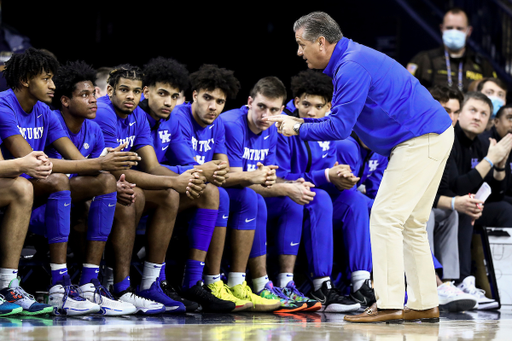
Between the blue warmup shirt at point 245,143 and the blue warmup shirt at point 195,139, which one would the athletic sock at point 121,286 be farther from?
the blue warmup shirt at point 245,143

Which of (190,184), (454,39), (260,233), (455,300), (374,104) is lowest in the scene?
(455,300)

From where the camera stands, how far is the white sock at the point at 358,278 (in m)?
3.94

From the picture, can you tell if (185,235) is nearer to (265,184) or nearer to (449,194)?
(265,184)

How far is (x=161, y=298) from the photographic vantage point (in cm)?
328

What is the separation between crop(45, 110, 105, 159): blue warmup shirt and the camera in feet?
11.7

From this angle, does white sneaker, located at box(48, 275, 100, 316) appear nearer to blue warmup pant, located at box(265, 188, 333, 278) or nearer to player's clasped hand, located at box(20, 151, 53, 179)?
player's clasped hand, located at box(20, 151, 53, 179)

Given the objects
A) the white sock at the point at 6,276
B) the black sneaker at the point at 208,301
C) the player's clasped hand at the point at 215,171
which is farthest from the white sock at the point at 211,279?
the white sock at the point at 6,276

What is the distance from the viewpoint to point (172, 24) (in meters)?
7.11

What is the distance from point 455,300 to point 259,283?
4.26 ft

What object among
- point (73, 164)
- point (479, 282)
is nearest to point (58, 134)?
point (73, 164)

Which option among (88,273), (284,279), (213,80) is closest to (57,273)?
(88,273)

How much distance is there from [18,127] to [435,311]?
2291 millimetres

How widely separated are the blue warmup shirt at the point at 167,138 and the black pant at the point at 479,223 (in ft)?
6.64

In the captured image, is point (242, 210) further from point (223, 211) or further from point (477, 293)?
point (477, 293)
